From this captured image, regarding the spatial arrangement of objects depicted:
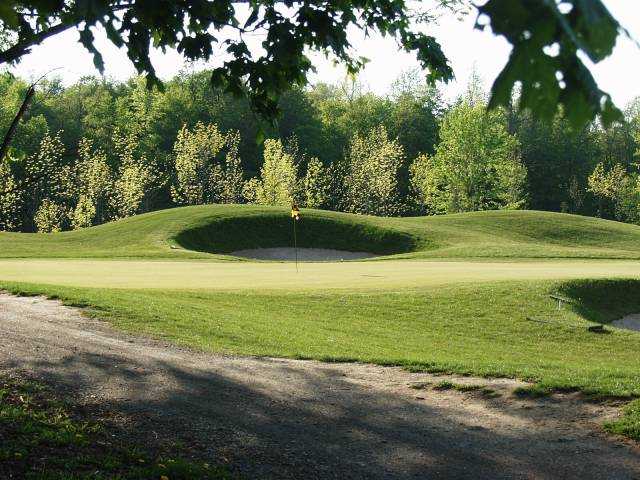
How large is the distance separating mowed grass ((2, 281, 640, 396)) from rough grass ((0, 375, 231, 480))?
4992 millimetres

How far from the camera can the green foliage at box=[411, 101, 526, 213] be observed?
7488cm

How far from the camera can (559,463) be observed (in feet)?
24.9

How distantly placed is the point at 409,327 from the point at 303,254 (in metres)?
26.7

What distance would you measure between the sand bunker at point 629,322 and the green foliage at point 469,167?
53.4 meters

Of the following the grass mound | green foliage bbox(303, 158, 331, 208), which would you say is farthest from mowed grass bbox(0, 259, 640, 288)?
green foliage bbox(303, 158, 331, 208)

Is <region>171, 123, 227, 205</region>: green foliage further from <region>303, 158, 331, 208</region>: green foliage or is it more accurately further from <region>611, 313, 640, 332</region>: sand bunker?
<region>611, 313, 640, 332</region>: sand bunker

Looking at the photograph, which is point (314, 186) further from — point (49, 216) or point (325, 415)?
point (325, 415)

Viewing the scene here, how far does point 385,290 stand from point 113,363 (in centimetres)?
1153

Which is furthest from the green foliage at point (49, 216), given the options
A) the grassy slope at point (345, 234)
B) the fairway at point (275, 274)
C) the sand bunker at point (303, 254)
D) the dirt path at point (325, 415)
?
the dirt path at point (325, 415)

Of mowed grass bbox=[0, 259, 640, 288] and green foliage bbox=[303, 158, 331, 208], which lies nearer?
mowed grass bbox=[0, 259, 640, 288]

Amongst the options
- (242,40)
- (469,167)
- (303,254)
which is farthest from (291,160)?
(242,40)

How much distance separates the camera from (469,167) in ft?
247

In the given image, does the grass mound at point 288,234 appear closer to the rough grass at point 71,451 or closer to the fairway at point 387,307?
the fairway at point 387,307

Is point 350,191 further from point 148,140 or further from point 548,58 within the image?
point 548,58
